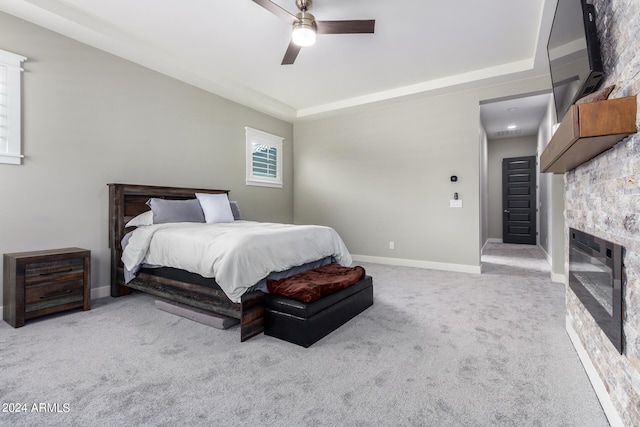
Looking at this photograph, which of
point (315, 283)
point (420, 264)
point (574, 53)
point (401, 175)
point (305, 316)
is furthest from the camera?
point (401, 175)

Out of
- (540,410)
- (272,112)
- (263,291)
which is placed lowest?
(540,410)

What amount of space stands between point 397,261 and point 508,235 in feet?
15.4

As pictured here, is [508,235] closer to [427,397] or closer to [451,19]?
[451,19]

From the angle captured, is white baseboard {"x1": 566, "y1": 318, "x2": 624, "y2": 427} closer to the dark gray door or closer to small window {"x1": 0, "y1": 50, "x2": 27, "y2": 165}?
small window {"x1": 0, "y1": 50, "x2": 27, "y2": 165}

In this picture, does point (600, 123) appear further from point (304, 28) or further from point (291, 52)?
point (291, 52)

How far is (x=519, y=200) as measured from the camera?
805cm

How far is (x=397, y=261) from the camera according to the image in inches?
206

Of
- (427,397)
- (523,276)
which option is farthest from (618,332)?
(523,276)

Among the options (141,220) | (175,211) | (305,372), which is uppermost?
(175,211)

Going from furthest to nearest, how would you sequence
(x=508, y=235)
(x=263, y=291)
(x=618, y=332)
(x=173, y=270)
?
1. (x=508, y=235)
2. (x=173, y=270)
3. (x=263, y=291)
4. (x=618, y=332)

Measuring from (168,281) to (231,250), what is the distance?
38.9 inches

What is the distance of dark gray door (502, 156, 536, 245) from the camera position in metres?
7.86

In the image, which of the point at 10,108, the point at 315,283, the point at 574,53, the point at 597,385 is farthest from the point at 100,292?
the point at 574,53

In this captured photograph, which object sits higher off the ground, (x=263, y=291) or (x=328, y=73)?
(x=328, y=73)
